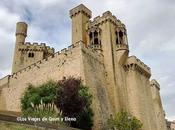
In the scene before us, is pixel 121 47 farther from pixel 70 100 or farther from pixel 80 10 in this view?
pixel 70 100

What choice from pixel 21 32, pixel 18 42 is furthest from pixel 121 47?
pixel 21 32

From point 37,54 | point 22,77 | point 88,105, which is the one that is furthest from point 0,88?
point 88,105

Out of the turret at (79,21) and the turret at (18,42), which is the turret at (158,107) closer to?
the turret at (79,21)

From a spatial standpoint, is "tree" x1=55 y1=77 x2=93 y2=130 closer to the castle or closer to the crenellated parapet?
the castle

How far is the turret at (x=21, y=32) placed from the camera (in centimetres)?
5678

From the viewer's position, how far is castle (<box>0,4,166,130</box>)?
125ft

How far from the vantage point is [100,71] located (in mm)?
40781

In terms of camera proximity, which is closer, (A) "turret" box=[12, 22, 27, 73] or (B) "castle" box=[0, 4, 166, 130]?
(B) "castle" box=[0, 4, 166, 130]

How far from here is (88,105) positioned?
32375 mm

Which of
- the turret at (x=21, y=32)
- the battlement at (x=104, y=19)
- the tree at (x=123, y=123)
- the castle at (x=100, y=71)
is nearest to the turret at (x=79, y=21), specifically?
the castle at (x=100, y=71)

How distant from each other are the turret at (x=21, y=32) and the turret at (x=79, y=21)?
1238 centimetres

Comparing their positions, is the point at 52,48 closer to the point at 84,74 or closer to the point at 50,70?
the point at 50,70

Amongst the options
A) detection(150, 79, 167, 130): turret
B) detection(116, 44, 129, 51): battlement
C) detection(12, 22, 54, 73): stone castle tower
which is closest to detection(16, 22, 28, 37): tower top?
detection(12, 22, 54, 73): stone castle tower

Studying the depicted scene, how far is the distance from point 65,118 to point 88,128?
9.95ft
